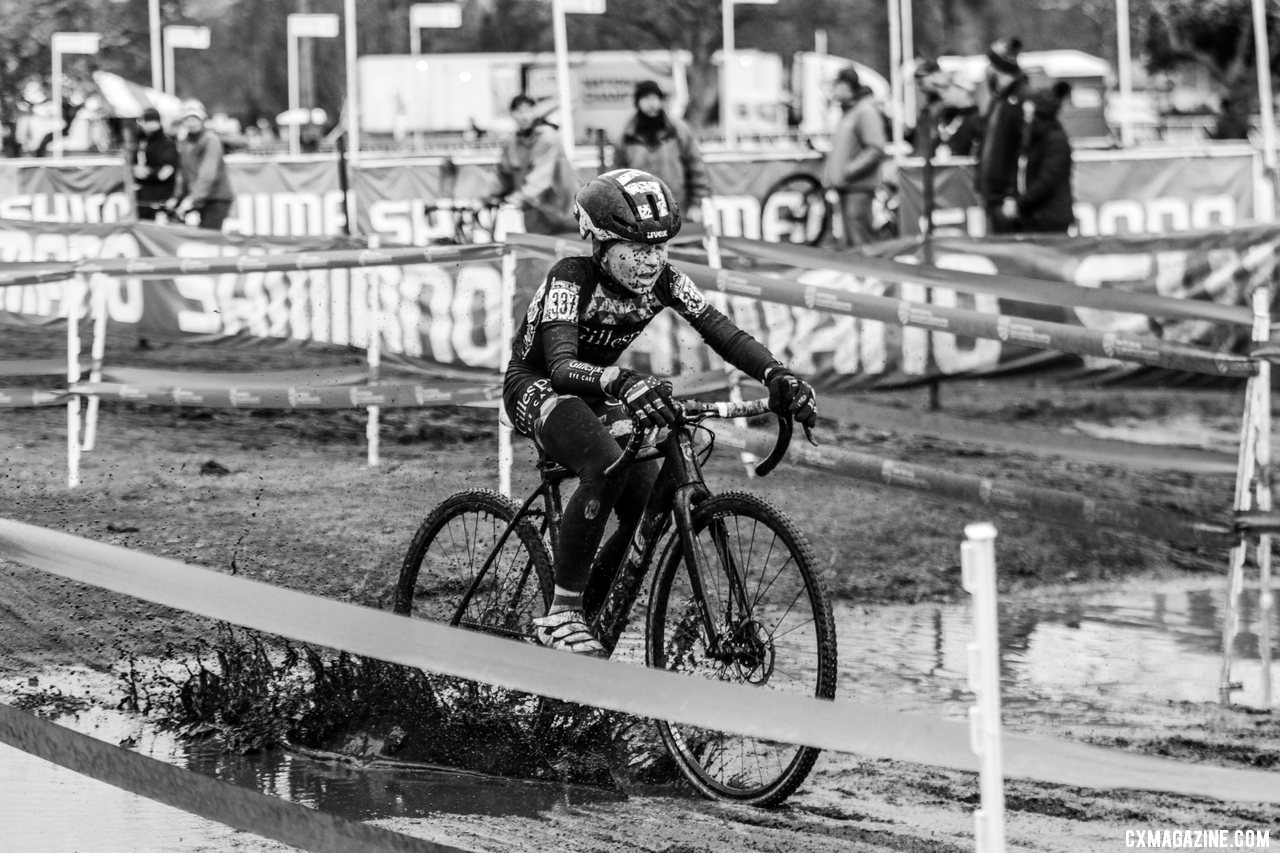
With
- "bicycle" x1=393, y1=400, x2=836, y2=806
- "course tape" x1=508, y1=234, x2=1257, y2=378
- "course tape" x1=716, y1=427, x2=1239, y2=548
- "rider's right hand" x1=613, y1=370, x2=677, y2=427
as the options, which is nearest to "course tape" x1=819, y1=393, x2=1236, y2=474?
"course tape" x1=508, y1=234, x2=1257, y2=378

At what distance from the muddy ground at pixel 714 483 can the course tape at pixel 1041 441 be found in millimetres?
716

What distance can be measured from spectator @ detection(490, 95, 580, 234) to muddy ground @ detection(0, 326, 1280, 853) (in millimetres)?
2092

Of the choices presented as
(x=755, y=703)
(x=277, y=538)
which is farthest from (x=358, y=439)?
(x=755, y=703)

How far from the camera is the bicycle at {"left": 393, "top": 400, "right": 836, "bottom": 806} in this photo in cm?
539

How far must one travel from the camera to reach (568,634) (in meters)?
5.75

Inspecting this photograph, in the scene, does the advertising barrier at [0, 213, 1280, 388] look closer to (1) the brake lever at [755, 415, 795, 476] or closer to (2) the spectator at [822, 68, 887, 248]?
(2) the spectator at [822, 68, 887, 248]

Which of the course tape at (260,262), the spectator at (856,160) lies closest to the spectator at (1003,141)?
the spectator at (856,160)

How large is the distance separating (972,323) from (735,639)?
3.09m

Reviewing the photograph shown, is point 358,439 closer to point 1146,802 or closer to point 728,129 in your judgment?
point 1146,802

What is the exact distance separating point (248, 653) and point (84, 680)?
672 millimetres

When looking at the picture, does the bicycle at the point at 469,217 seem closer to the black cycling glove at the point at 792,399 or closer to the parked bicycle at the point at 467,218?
the parked bicycle at the point at 467,218

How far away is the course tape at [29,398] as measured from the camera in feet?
33.8

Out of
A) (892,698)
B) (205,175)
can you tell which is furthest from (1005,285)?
(205,175)

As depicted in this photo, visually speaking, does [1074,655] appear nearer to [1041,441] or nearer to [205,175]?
[1041,441]
